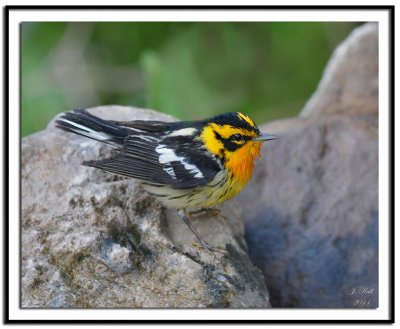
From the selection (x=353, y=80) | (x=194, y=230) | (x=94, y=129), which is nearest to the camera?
(x=194, y=230)

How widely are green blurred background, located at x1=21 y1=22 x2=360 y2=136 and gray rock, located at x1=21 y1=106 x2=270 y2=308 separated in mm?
2131

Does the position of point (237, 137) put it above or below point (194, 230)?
above

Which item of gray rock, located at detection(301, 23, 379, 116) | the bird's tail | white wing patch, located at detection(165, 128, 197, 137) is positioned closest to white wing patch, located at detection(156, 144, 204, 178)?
white wing patch, located at detection(165, 128, 197, 137)

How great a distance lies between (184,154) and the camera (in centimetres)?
478

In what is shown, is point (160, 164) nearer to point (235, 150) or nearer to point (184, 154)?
point (184, 154)

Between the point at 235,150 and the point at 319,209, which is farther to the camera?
the point at 319,209

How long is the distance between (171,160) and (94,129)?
2.07 ft

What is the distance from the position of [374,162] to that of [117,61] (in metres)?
3.43

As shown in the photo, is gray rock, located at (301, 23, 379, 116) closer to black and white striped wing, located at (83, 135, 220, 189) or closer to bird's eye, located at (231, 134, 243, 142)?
bird's eye, located at (231, 134, 243, 142)

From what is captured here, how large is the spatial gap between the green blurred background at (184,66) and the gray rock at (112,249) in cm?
213

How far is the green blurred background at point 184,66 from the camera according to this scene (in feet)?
22.5
